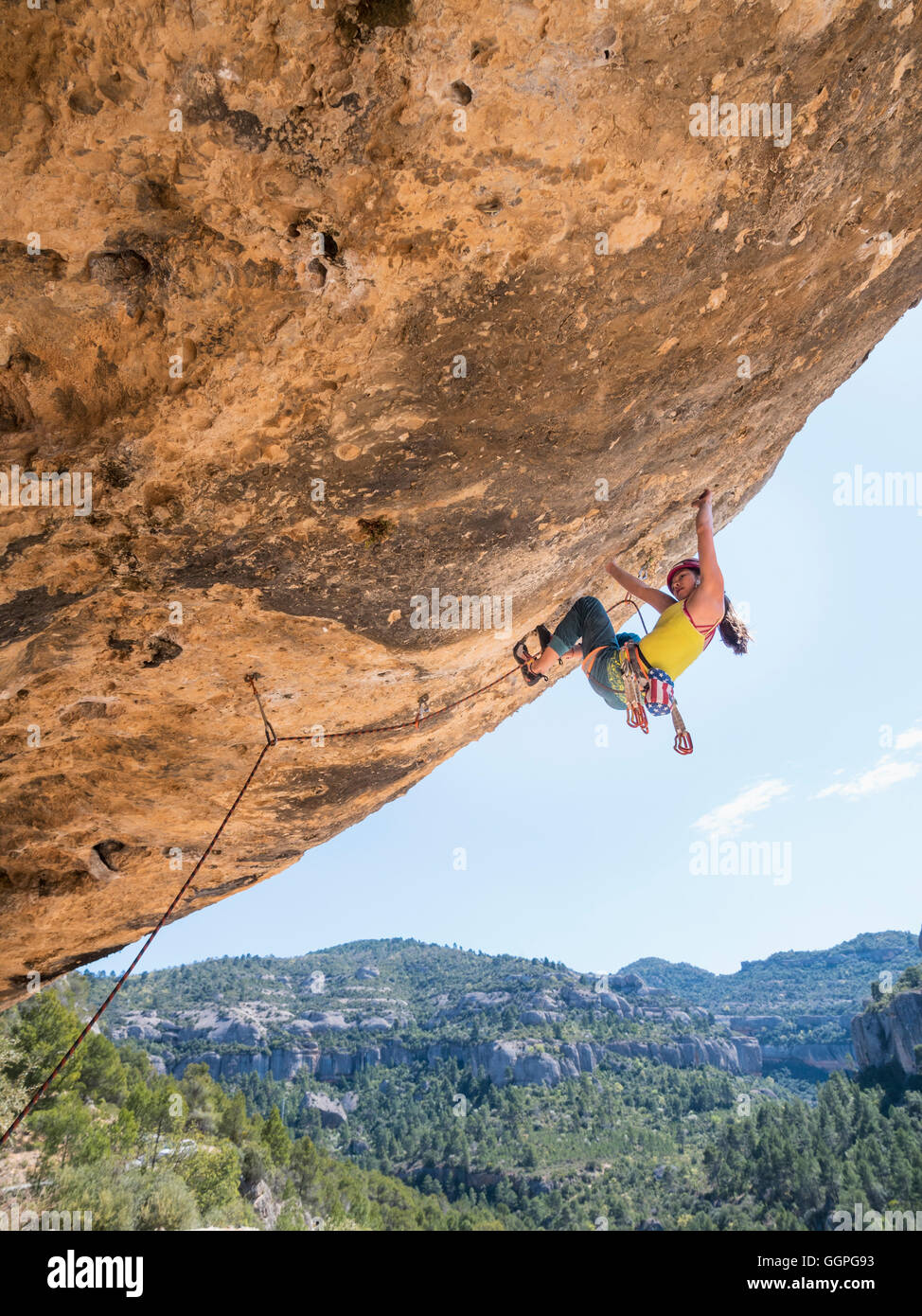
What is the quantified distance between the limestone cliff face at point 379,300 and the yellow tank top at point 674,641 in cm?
80

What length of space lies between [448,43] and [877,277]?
2.95 m

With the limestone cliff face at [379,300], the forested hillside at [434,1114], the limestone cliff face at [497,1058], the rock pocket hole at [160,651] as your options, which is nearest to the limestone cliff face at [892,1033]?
the forested hillside at [434,1114]

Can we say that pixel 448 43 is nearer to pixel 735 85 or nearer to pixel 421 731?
pixel 735 85

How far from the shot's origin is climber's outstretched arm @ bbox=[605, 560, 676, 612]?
5.26 m

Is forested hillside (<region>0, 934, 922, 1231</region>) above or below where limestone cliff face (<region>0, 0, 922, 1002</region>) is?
below

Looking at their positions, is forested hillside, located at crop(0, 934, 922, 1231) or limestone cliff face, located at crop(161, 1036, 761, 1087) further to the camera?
limestone cliff face, located at crop(161, 1036, 761, 1087)

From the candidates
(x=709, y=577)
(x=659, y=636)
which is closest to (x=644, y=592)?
(x=659, y=636)

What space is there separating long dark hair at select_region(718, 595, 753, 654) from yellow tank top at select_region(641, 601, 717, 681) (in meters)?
0.27

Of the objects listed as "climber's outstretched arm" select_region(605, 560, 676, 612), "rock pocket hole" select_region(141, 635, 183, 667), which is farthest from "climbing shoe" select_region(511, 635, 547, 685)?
"rock pocket hole" select_region(141, 635, 183, 667)

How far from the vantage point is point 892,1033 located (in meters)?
51.1

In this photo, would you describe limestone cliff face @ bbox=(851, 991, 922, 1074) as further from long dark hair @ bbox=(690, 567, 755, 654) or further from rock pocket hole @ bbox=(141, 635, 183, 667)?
rock pocket hole @ bbox=(141, 635, 183, 667)

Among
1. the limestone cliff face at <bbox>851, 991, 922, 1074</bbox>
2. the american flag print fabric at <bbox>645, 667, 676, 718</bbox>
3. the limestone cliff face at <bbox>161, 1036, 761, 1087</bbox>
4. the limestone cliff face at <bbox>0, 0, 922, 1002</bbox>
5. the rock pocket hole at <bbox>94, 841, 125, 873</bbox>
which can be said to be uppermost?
the limestone cliff face at <bbox>0, 0, 922, 1002</bbox>

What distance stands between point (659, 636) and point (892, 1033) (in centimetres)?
5955

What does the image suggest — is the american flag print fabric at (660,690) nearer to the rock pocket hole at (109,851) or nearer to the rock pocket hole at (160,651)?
the rock pocket hole at (160,651)
